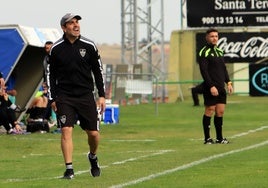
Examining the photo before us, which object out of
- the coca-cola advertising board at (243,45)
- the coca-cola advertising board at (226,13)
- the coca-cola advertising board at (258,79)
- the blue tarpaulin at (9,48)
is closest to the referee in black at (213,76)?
the blue tarpaulin at (9,48)

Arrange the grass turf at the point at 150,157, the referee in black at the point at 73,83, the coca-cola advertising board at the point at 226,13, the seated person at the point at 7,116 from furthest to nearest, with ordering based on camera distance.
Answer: the coca-cola advertising board at the point at 226,13 < the seated person at the point at 7,116 < the referee in black at the point at 73,83 < the grass turf at the point at 150,157

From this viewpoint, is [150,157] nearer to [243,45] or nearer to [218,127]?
[218,127]

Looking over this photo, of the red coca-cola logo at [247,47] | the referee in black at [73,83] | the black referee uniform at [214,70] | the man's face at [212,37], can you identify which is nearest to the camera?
the referee in black at [73,83]

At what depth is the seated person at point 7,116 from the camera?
22.6 m

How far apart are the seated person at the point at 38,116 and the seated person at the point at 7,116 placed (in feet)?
1.84

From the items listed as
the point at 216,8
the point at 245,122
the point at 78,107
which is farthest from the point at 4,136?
the point at 216,8

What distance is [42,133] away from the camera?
75.8ft

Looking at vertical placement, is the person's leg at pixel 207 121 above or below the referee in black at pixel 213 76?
below

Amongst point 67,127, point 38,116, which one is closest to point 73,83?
point 67,127

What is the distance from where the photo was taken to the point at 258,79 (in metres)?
42.2

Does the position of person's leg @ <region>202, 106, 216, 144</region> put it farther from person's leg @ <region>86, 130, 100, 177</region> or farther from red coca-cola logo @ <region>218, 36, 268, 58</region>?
red coca-cola logo @ <region>218, 36, 268, 58</region>

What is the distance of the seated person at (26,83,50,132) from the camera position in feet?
76.8

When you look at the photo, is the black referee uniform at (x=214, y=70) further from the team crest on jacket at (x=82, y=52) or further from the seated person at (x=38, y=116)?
the team crest on jacket at (x=82, y=52)

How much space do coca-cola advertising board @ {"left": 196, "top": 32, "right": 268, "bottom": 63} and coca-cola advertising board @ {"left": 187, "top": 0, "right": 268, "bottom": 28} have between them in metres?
0.74
